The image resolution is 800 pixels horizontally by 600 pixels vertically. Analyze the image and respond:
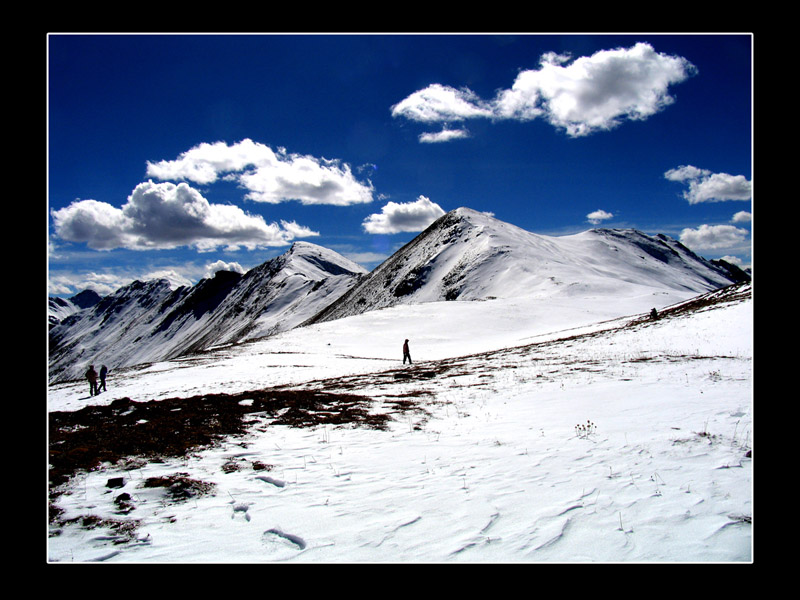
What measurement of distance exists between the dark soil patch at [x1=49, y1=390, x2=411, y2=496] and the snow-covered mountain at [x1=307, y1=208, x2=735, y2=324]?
6929 cm

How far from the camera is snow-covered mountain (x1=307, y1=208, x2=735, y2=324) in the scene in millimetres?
91000

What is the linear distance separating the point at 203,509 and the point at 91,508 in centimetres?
164

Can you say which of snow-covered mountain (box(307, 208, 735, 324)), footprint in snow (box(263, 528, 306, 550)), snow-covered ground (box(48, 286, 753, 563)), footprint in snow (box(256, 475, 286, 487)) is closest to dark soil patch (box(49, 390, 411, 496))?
snow-covered ground (box(48, 286, 753, 563))


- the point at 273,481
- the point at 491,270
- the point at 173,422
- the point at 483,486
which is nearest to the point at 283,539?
the point at 273,481

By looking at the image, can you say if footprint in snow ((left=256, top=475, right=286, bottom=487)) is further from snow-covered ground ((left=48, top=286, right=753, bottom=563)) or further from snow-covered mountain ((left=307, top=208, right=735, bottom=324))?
snow-covered mountain ((left=307, top=208, right=735, bottom=324))

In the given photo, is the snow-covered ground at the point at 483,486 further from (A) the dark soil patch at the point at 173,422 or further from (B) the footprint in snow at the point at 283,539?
(A) the dark soil patch at the point at 173,422

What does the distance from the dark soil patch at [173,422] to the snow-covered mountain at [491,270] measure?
69290mm

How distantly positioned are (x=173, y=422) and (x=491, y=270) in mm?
105190

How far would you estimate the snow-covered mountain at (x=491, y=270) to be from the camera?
91.0m

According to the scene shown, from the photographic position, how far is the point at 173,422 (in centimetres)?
1155

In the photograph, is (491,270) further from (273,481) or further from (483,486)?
(273,481)

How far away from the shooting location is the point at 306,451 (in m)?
8.75
